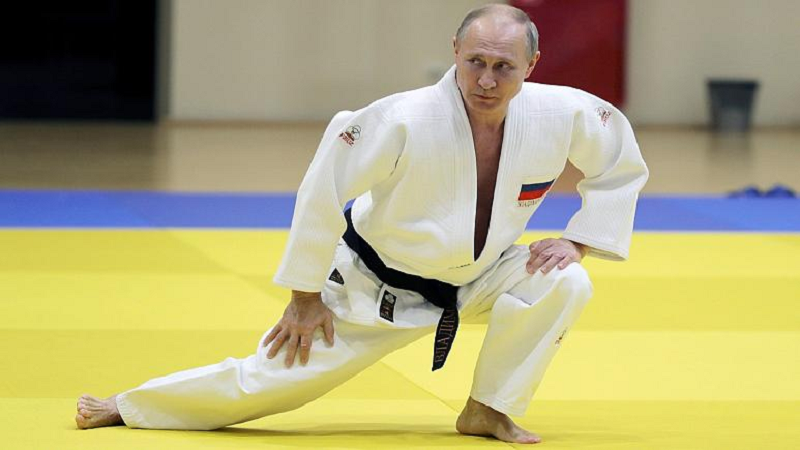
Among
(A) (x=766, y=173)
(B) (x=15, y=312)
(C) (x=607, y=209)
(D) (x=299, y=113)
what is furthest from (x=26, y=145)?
(C) (x=607, y=209)

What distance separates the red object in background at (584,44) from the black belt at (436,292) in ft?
35.4

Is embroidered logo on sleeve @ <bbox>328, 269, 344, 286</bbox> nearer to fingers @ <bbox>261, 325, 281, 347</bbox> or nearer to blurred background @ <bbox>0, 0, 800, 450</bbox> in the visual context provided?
fingers @ <bbox>261, 325, 281, 347</bbox>

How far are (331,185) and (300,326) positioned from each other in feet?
1.24

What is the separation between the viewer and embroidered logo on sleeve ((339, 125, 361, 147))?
341 cm

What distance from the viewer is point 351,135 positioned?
3.41 meters

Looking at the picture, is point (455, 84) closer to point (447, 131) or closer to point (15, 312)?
point (447, 131)

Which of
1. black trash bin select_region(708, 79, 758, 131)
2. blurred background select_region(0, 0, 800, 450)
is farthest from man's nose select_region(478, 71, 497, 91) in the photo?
black trash bin select_region(708, 79, 758, 131)

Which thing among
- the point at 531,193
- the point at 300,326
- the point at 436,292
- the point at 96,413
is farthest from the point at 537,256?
the point at 96,413

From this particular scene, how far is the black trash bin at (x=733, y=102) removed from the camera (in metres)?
14.7

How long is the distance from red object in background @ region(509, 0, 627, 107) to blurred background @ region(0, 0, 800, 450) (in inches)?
0.9

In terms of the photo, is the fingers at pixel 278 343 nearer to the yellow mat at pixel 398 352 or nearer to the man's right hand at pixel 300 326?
the man's right hand at pixel 300 326

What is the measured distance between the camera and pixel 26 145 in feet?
38.7

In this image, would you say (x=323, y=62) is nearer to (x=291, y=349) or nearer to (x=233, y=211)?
(x=233, y=211)

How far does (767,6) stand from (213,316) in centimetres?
1125
